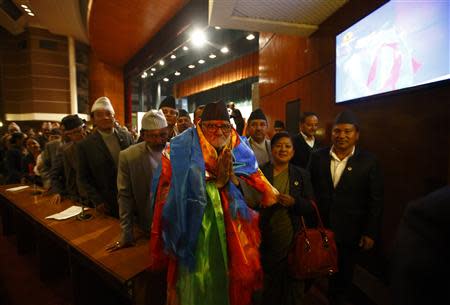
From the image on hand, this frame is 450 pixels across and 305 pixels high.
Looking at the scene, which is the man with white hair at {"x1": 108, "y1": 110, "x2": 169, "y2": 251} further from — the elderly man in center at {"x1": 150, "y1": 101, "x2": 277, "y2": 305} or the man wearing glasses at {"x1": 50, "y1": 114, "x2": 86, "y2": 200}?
the man wearing glasses at {"x1": 50, "y1": 114, "x2": 86, "y2": 200}

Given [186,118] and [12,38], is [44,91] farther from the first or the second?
[186,118]

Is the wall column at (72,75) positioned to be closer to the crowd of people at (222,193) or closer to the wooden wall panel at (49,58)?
the wooden wall panel at (49,58)

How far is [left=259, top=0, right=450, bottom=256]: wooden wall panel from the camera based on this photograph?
62.7 inches

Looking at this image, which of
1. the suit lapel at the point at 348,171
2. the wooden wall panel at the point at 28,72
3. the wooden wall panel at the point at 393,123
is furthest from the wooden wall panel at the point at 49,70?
the suit lapel at the point at 348,171

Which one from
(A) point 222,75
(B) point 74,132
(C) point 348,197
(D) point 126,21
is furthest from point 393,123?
(A) point 222,75

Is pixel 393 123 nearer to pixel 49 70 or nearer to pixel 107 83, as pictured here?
pixel 107 83

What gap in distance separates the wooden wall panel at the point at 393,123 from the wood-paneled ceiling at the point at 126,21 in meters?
3.61

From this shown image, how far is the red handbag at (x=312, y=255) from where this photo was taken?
142 cm

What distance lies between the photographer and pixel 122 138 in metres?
2.16

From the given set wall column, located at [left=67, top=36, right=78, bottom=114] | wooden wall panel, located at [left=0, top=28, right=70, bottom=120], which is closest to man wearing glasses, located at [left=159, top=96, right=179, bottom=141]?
wall column, located at [left=67, top=36, right=78, bottom=114]

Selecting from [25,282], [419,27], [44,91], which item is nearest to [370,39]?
[419,27]

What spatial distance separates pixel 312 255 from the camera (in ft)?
4.65

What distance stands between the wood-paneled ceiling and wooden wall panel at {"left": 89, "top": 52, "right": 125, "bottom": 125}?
5.70 ft

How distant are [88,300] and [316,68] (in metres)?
3.50
